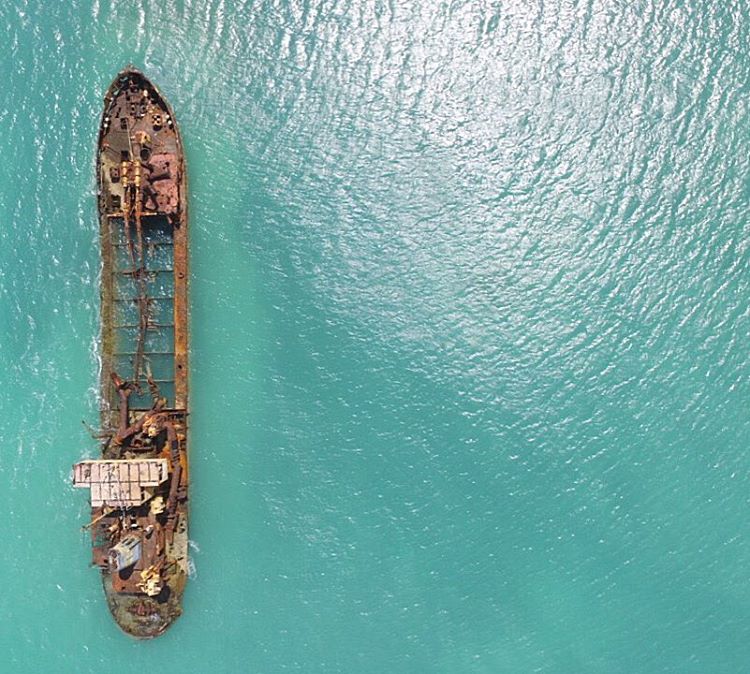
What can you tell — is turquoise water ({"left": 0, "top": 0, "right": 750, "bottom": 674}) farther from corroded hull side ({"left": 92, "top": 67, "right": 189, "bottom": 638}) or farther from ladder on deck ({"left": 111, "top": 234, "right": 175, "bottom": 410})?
ladder on deck ({"left": 111, "top": 234, "right": 175, "bottom": 410})

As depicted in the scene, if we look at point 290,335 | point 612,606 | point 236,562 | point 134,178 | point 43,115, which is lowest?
point 612,606

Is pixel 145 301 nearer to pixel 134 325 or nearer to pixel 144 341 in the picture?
pixel 134 325

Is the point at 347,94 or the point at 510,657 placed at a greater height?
the point at 347,94

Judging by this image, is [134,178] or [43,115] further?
[43,115]

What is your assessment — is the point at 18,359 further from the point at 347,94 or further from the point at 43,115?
the point at 347,94

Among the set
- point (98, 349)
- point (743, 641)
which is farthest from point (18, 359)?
point (743, 641)

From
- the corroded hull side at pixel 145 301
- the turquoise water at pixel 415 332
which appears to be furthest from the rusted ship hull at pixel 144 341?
the turquoise water at pixel 415 332

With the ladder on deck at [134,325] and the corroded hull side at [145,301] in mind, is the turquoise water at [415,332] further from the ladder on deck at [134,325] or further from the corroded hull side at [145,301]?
the ladder on deck at [134,325]
